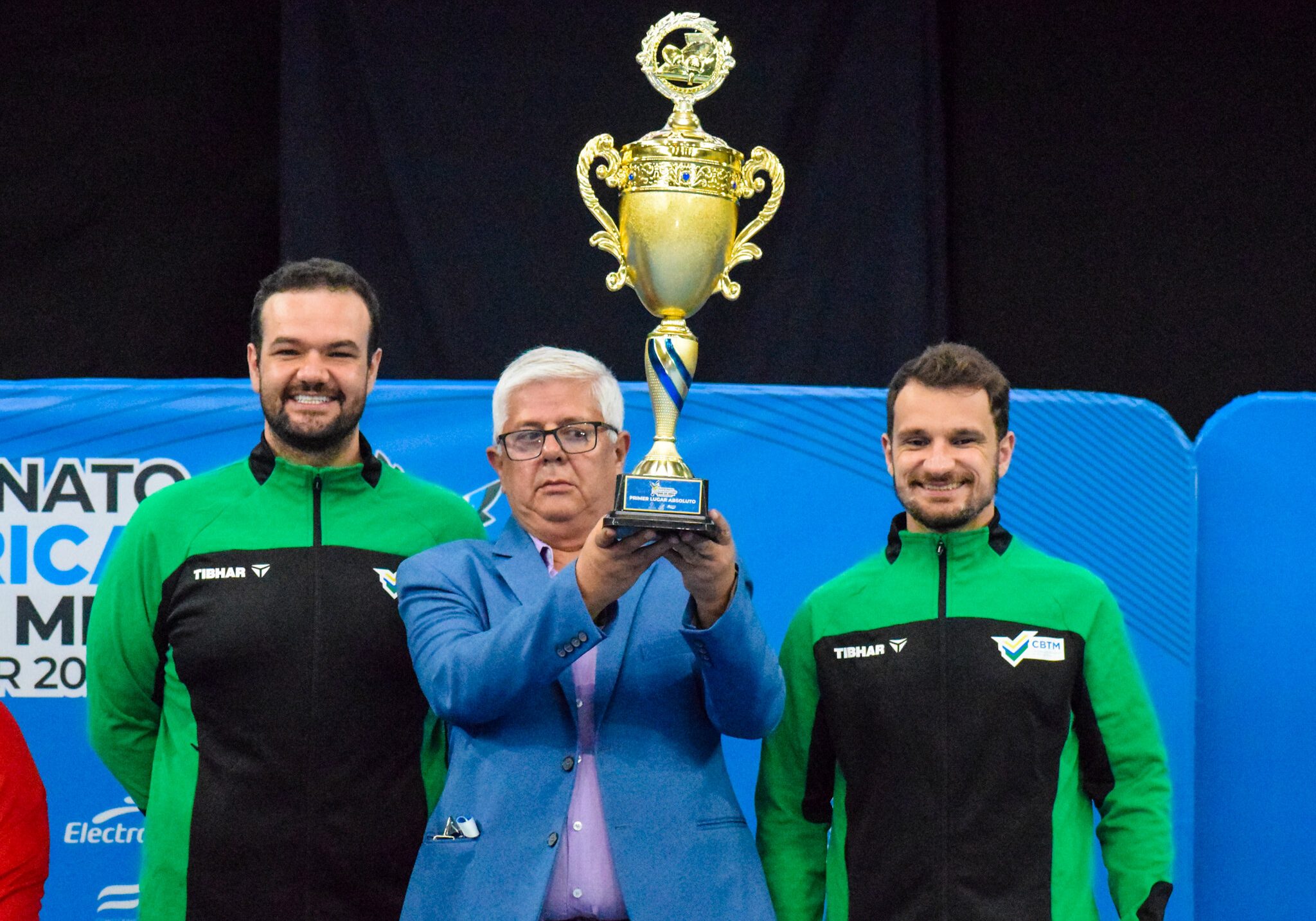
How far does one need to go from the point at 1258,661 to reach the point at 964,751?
159 cm

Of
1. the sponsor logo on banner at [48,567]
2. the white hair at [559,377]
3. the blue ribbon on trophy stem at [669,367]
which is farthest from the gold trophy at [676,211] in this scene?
the sponsor logo on banner at [48,567]

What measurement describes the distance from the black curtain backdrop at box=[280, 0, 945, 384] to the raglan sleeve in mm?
1809

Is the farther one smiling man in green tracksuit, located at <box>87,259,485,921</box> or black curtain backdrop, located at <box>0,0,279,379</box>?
black curtain backdrop, located at <box>0,0,279,379</box>

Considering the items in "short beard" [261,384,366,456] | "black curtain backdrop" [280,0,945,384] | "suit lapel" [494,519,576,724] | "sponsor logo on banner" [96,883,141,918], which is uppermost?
"black curtain backdrop" [280,0,945,384]

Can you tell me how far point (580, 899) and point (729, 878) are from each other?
19 cm

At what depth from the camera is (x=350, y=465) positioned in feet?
8.20

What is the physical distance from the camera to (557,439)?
6.99ft

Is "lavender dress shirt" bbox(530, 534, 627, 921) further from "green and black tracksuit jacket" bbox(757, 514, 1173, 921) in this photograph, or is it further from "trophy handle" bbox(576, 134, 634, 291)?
"trophy handle" bbox(576, 134, 634, 291)

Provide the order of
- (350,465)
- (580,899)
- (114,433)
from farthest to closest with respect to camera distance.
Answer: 1. (114,433)
2. (350,465)
3. (580,899)

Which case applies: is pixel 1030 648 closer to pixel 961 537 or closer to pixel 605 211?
pixel 961 537

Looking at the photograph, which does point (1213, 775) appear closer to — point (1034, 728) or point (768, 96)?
point (1034, 728)

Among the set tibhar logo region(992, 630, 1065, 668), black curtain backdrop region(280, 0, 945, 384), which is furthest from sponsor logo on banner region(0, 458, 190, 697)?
tibhar logo region(992, 630, 1065, 668)

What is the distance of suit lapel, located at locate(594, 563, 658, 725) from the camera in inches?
79.6

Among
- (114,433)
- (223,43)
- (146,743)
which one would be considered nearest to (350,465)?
(146,743)
